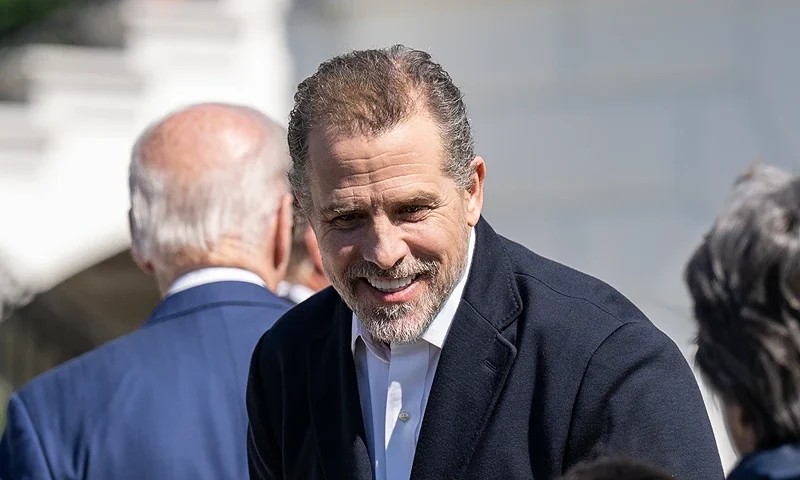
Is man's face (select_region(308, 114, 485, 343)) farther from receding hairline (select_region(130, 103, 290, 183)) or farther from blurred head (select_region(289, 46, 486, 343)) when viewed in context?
receding hairline (select_region(130, 103, 290, 183))

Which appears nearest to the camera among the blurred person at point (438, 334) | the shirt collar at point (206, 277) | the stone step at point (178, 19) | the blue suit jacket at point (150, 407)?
the blurred person at point (438, 334)

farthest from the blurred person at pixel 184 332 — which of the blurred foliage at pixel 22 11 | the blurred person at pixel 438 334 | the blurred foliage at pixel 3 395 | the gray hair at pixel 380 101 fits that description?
the blurred foliage at pixel 22 11

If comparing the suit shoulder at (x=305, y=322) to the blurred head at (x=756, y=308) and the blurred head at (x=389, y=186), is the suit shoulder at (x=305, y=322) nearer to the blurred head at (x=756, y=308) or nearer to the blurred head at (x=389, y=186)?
the blurred head at (x=389, y=186)

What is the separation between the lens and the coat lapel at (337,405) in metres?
2.67

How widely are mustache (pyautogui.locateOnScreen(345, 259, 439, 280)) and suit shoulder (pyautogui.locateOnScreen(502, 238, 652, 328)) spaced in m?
0.19

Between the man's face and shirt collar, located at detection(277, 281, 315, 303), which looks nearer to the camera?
the man's face

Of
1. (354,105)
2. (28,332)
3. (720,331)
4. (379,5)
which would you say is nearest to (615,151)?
(379,5)

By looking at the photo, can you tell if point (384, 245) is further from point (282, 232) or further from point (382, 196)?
point (282, 232)

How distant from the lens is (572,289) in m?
2.70

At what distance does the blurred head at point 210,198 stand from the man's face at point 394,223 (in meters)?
0.78

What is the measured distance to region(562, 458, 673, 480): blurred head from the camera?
5.84 ft

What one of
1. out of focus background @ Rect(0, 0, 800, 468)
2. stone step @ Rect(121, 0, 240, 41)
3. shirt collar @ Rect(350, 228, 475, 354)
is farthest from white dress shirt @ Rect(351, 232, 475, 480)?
stone step @ Rect(121, 0, 240, 41)

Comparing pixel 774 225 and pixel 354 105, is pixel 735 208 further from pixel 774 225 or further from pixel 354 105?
pixel 354 105

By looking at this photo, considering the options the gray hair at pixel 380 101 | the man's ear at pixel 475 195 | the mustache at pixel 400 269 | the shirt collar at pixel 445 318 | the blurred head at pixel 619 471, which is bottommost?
the shirt collar at pixel 445 318
